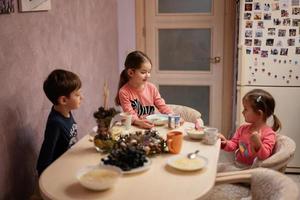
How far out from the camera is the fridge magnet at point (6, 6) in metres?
2.06

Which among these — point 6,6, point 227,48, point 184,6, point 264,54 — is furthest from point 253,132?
point 184,6

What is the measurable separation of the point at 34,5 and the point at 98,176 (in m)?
1.15

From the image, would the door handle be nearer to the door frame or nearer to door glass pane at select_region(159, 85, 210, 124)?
the door frame

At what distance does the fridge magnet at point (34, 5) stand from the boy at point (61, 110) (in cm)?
39

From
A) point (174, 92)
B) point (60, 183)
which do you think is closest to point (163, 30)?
point (174, 92)

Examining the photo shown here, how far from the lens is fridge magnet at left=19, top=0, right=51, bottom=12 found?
224cm

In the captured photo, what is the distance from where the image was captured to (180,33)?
4.39 meters

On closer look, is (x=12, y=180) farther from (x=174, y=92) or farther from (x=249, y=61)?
(x=174, y=92)

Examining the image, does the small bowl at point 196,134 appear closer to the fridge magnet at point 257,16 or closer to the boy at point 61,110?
the boy at point 61,110

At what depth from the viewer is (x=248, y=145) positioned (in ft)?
7.82

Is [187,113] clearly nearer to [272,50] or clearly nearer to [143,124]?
[143,124]

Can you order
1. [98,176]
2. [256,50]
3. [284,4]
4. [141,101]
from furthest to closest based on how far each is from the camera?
[256,50] < [284,4] < [141,101] < [98,176]

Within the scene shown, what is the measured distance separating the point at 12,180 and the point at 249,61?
213 centimetres

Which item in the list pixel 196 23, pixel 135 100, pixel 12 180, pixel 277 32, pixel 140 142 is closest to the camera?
pixel 140 142
